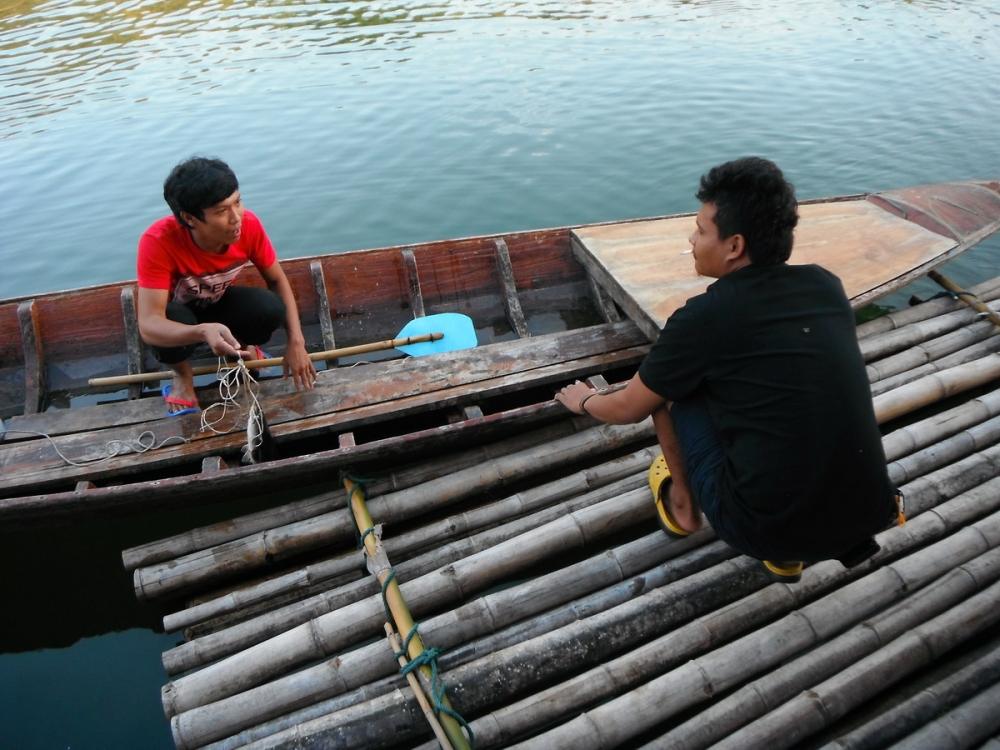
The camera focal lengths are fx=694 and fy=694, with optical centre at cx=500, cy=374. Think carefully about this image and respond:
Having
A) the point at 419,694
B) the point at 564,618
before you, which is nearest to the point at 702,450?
the point at 564,618

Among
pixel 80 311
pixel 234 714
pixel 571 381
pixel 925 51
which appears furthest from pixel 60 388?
pixel 925 51

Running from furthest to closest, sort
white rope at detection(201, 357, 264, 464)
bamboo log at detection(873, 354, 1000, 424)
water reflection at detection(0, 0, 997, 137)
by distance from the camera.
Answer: water reflection at detection(0, 0, 997, 137) < bamboo log at detection(873, 354, 1000, 424) < white rope at detection(201, 357, 264, 464)

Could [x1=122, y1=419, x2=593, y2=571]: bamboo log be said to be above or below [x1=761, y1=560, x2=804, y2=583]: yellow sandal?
below

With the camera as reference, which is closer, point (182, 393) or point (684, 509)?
point (684, 509)

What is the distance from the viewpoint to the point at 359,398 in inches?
159

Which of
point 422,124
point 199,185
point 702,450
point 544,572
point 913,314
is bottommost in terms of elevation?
point 422,124

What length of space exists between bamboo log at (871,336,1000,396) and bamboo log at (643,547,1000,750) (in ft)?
4.60

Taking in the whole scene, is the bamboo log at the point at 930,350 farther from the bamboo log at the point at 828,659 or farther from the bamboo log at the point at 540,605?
the bamboo log at the point at 540,605

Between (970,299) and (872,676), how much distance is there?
356cm

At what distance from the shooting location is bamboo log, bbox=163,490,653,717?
2.85 meters

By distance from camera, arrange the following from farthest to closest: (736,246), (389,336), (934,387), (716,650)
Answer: (389,336), (934,387), (716,650), (736,246)

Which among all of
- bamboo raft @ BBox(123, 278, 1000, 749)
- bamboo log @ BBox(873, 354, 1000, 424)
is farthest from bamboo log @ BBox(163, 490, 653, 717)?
bamboo log @ BBox(873, 354, 1000, 424)

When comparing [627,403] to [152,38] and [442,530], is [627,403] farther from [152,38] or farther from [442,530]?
[152,38]

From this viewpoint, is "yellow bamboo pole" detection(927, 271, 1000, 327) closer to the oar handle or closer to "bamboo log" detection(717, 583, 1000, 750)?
"bamboo log" detection(717, 583, 1000, 750)
